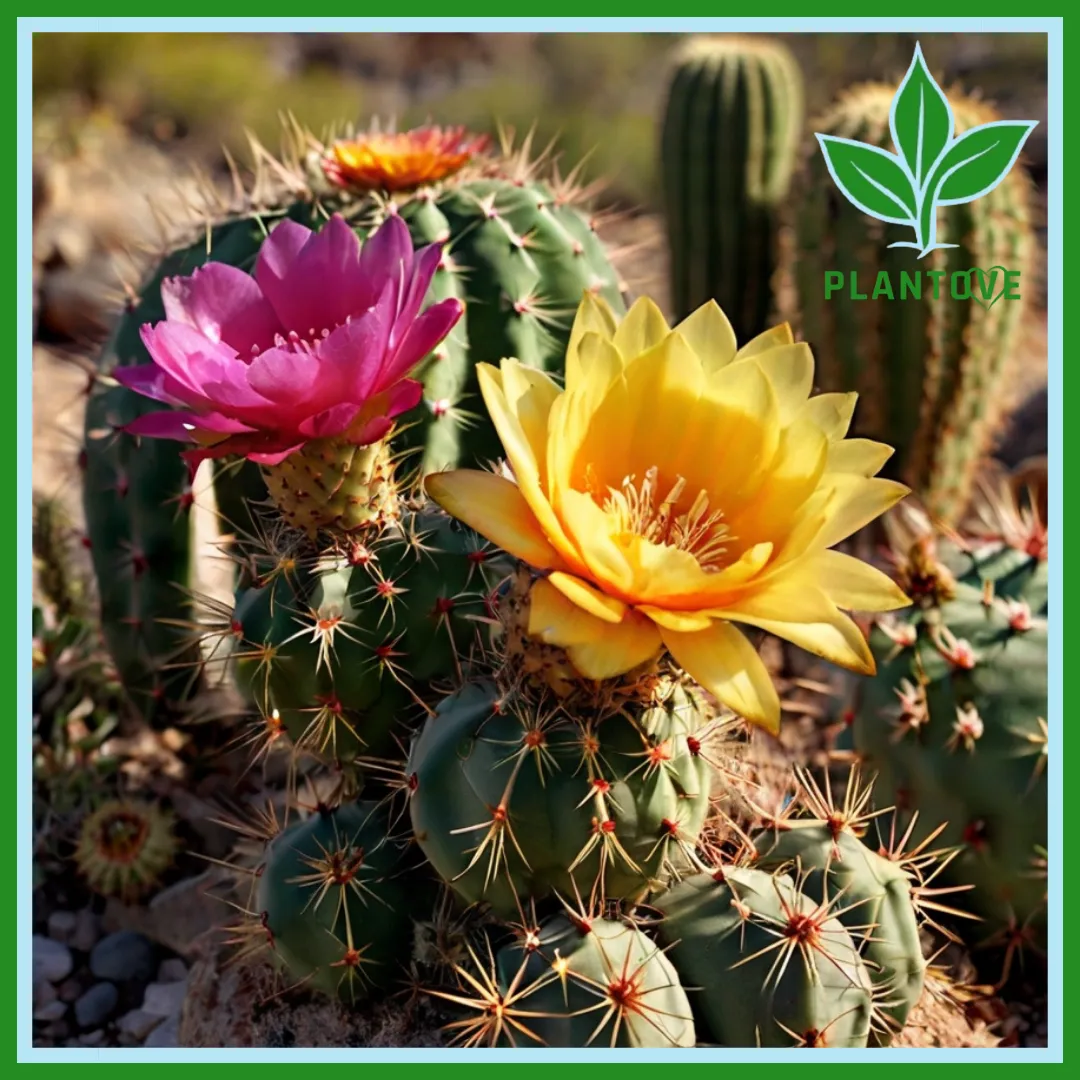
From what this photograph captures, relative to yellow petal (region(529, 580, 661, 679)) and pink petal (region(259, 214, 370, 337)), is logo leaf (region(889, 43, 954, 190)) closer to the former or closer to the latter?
pink petal (region(259, 214, 370, 337))

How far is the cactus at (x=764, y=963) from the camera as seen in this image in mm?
1608

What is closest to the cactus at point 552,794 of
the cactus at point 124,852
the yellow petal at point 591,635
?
the yellow petal at point 591,635

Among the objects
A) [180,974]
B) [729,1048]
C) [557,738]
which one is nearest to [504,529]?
[557,738]

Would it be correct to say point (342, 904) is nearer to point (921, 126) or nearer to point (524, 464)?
point (524, 464)

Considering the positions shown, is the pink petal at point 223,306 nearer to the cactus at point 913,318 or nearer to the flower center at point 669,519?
the flower center at point 669,519

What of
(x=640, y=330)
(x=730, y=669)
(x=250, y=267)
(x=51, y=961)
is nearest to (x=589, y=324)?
(x=640, y=330)

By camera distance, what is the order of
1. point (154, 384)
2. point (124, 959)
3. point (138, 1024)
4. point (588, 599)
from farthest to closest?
point (124, 959) < point (138, 1024) < point (154, 384) < point (588, 599)

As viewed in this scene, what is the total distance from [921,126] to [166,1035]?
180 cm

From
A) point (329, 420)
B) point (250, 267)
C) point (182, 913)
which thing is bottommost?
point (182, 913)

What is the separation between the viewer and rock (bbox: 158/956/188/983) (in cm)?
232

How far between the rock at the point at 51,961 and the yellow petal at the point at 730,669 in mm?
1449

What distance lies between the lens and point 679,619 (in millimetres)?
1365

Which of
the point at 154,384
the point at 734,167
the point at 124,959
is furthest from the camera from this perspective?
the point at 734,167

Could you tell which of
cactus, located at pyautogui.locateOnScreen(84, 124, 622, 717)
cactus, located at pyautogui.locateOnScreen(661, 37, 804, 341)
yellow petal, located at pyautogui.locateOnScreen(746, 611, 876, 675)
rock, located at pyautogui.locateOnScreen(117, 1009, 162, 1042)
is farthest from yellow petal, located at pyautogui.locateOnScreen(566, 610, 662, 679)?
cactus, located at pyautogui.locateOnScreen(661, 37, 804, 341)
